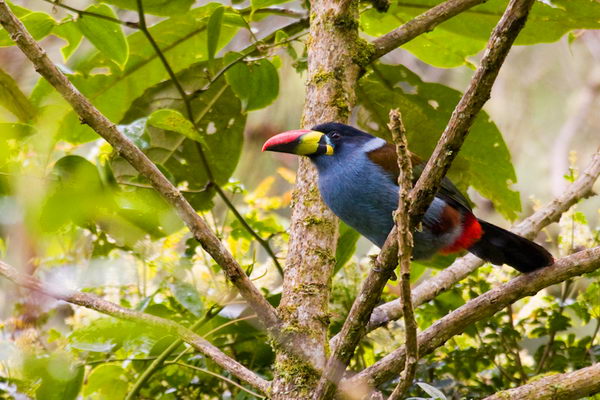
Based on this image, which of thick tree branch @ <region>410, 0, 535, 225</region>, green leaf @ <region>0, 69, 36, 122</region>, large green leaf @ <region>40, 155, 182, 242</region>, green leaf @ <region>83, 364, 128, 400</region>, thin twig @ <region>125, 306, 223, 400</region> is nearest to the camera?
large green leaf @ <region>40, 155, 182, 242</region>

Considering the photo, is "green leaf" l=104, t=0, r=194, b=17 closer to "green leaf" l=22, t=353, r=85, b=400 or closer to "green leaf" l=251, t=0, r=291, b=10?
"green leaf" l=251, t=0, r=291, b=10

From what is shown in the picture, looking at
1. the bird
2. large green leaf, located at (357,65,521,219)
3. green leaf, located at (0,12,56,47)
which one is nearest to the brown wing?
the bird

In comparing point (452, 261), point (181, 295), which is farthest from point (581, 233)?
point (181, 295)

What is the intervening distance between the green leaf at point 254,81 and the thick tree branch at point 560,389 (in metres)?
1.44

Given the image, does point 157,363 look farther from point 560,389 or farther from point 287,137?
point 560,389

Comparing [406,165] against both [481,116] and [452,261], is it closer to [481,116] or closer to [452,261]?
[452,261]

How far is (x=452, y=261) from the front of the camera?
2.73 meters

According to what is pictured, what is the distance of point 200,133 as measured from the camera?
3.04 metres

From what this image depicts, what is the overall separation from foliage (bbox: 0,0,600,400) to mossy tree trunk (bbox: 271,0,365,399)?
→ 225mm

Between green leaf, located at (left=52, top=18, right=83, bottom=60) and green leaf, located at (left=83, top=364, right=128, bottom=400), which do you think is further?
green leaf, located at (left=52, top=18, right=83, bottom=60)

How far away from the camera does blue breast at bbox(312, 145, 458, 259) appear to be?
234 centimetres

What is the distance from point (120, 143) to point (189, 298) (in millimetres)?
668

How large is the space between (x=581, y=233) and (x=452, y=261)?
0.47 metres

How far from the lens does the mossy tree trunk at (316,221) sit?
1862 mm
